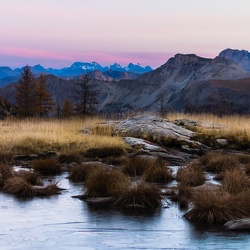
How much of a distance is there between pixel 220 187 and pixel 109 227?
11.6 ft

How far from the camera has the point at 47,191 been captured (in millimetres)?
12703

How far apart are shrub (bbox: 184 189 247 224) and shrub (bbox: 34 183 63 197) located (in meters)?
3.91

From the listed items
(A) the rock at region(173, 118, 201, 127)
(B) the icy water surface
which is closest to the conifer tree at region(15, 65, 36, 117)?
(A) the rock at region(173, 118, 201, 127)

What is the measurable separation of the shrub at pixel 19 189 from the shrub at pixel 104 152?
7.64 metres

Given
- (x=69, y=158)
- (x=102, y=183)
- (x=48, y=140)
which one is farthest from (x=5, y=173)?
(x=48, y=140)

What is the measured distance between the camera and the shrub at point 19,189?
1248cm

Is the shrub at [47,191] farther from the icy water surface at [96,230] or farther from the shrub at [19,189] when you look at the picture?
the icy water surface at [96,230]

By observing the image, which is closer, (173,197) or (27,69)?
(173,197)

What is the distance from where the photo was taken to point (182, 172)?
48.5 feet

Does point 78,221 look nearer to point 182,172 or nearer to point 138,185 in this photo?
point 138,185

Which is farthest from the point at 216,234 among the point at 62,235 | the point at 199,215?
the point at 62,235

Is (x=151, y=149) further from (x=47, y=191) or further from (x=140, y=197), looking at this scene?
(x=140, y=197)

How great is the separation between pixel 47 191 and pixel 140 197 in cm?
262

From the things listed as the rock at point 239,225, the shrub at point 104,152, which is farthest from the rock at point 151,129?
the rock at point 239,225
